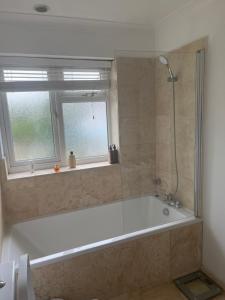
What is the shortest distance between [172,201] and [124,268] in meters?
0.91

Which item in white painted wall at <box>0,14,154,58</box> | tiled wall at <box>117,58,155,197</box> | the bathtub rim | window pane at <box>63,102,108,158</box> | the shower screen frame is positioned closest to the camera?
the bathtub rim

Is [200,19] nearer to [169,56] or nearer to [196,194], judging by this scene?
[169,56]

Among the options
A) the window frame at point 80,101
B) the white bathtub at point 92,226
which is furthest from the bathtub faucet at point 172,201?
A: the window frame at point 80,101

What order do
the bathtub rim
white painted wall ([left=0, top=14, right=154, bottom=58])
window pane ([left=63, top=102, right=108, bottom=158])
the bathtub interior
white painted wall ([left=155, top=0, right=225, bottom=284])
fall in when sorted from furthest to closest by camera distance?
window pane ([left=63, top=102, right=108, bottom=158]) → the bathtub interior → white painted wall ([left=0, top=14, right=154, bottom=58]) → white painted wall ([left=155, top=0, right=225, bottom=284]) → the bathtub rim

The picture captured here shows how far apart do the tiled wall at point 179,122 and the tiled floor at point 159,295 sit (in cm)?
77

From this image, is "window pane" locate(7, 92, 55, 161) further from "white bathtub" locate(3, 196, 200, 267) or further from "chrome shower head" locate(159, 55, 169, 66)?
"chrome shower head" locate(159, 55, 169, 66)

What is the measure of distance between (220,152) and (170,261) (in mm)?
1091

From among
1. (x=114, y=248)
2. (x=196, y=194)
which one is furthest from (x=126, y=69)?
(x=114, y=248)

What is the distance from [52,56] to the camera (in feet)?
7.34

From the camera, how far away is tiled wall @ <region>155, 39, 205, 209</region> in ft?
6.86

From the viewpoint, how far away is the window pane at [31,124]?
2359 millimetres

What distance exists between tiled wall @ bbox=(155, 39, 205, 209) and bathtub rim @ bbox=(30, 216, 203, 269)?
10.0 inches

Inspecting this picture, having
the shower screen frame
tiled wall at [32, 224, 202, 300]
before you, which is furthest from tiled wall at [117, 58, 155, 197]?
tiled wall at [32, 224, 202, 300]

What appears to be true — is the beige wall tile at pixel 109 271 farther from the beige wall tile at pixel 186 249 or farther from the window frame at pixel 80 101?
the window frame at pixel 80 101
